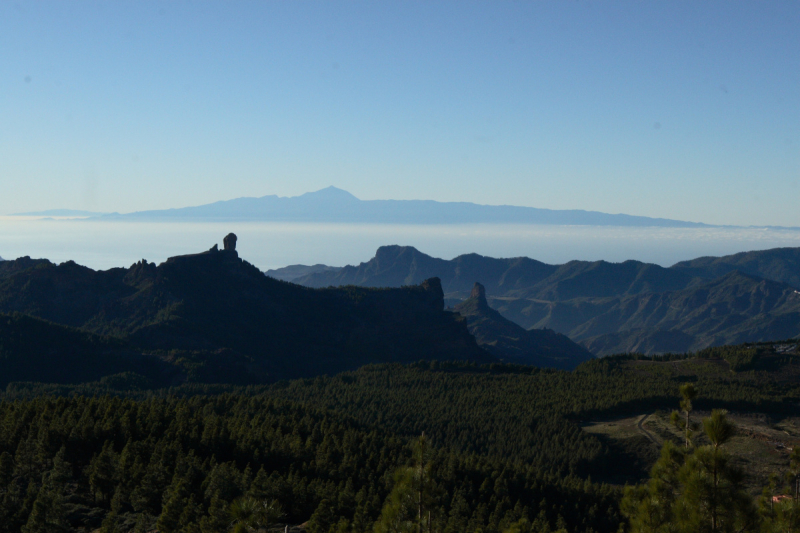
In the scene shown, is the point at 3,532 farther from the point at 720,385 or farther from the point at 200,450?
the point at 720,385

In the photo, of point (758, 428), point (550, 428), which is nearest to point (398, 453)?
point (550, 428)

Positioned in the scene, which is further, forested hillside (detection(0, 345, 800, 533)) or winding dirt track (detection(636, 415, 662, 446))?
winding dirt track (detection(636, 415, 662, 446))

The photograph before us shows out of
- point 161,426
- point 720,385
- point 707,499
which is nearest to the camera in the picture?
point 707,499

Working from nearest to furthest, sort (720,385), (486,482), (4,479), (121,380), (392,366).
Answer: (4,479) < (486,482) < (720,385) < (121,380) < (392,366)

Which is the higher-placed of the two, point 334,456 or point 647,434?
point 334,456

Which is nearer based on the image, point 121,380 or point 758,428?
point 758,428

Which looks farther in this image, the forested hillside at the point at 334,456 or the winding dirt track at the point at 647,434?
the winding dirt track at the point at 647,434

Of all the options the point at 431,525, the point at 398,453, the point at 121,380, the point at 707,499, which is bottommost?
the point at 121,380

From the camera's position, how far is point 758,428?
4560 inches

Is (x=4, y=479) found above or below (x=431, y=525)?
below

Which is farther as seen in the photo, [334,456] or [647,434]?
[647,434]

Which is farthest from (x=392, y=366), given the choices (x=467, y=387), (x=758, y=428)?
(x=758, y=428)

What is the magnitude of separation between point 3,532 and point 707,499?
168ft

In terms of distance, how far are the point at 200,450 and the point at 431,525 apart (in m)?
52.4
